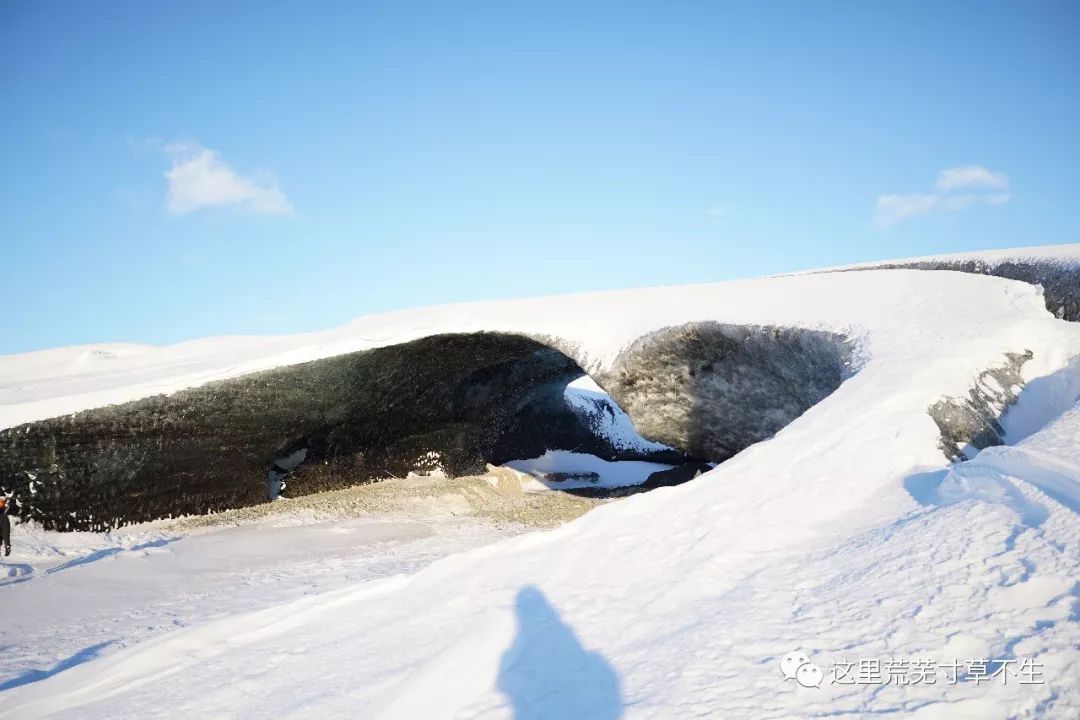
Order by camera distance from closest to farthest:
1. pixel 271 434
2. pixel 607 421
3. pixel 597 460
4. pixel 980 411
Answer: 1. pixel 980 411
2. pixel 271 434
3. pixel 597 460
4. pixel 607 421

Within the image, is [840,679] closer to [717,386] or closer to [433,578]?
[433,578]

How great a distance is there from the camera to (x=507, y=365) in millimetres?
9555

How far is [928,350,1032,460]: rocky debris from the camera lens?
3.40 meters

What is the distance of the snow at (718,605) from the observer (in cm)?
179

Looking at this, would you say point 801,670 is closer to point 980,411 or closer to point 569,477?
point 980,411

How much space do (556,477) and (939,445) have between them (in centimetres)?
819

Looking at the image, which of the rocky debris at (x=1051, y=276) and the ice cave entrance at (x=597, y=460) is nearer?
the rocky debris at (x=1051, y=276)

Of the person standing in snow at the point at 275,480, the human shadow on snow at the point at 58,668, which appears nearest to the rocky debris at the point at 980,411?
the human shadow on snow at the point at 58,668

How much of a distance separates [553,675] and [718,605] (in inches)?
24.6

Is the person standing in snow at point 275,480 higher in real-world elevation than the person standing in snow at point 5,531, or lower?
lower

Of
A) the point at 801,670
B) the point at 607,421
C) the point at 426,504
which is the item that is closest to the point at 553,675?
the point at 801,670

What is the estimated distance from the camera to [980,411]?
146 inches

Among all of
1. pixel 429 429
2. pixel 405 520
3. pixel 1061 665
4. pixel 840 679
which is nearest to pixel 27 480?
pixel 405 520

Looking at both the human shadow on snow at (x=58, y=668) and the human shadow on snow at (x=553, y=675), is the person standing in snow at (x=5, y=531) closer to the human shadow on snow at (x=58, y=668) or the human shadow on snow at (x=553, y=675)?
the human shadow on snow at (x=58, y=668)
